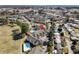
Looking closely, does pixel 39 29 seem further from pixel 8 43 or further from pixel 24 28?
pixel 8 43

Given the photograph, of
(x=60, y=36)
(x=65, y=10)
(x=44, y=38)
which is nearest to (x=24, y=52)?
(x=44, y=38)

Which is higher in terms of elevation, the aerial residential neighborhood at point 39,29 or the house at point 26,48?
the aerial residential neighborhood at point 39,29

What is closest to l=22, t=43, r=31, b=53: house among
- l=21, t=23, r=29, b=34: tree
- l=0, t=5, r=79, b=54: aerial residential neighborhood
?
l=0, t=5, r=79, b=54: aerial residential neighborhood

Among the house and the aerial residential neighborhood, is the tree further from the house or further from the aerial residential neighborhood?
the house

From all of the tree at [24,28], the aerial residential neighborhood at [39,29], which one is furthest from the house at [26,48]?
the tree at [24,28]

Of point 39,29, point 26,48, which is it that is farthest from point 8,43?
point 39,29

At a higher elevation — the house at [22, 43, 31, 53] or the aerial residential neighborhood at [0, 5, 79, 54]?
the aerial residential neighborhood at [0, 5, 79, 54]

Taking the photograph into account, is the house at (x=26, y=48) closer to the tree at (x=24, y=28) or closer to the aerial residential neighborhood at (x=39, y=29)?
the aerial residential neighborhood at (x=39, y=29)
